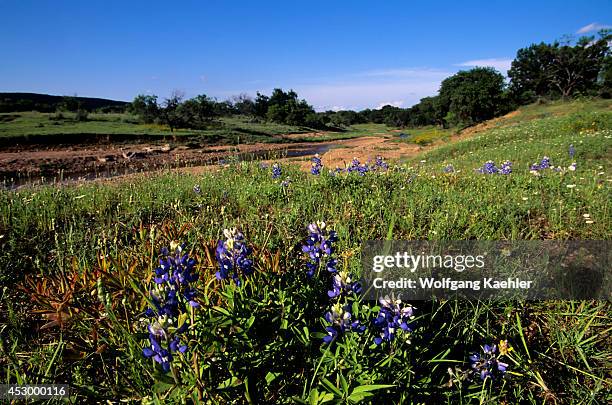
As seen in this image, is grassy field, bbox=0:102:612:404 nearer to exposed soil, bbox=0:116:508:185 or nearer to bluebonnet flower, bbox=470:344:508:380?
bluebonnet flower, bbox=470:344:508:380

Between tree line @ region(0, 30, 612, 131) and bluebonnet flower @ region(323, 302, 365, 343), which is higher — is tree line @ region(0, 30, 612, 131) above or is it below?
above

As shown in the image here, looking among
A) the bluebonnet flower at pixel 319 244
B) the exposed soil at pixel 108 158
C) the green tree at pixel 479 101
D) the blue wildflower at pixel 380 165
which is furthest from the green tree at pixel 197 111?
the bluebonnet flower at pixel 319 244

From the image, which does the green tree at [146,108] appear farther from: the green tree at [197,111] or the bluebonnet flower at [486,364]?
the bluebonnet flower at [486,364]

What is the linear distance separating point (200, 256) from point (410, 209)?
2541mm

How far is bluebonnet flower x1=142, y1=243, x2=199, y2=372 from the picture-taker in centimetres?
133

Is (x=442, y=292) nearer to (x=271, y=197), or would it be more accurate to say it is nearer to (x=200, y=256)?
(x=200, y=256)

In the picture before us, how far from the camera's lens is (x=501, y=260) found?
3059 millimetres

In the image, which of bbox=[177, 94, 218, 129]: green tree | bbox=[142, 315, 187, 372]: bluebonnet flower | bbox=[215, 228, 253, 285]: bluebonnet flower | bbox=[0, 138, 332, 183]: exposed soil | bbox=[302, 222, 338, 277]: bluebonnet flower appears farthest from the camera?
bbox=[177, 94, 218, 129]: green tree

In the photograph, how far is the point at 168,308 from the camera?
56.5 inches

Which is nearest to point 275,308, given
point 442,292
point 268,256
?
point 268,256

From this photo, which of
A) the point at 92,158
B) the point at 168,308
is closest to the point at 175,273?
the point at 168,308

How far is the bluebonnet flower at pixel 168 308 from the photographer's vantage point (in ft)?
4.36

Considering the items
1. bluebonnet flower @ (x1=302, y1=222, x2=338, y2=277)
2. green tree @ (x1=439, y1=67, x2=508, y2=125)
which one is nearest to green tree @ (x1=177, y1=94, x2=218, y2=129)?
green tree @ (x1=439, y1=67, x2=508, y2=125)

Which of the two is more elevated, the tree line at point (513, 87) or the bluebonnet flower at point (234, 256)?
the tree line at point (513, 87)
